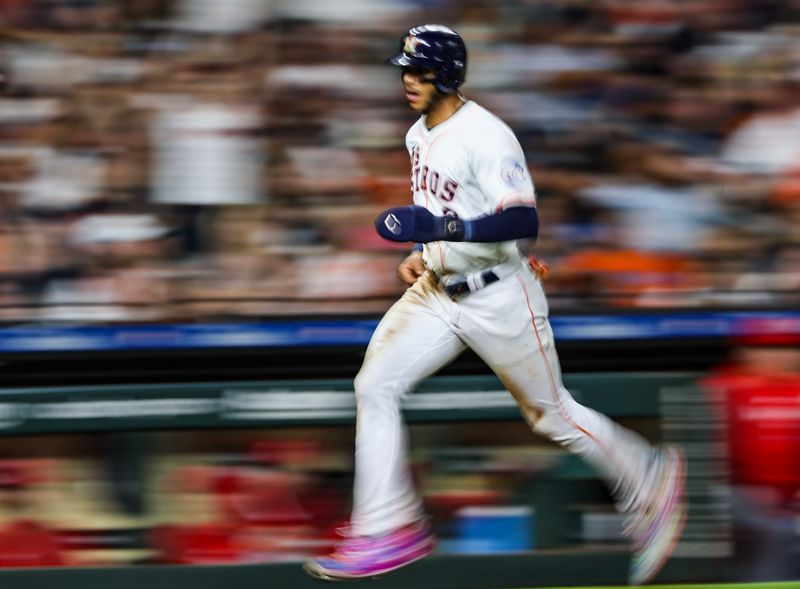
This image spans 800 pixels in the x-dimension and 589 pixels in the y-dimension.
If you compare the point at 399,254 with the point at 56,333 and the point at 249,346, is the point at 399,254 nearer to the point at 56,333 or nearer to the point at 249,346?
the point at 249,346

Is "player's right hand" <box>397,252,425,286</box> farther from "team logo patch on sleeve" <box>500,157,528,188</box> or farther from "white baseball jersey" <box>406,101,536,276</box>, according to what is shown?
"team logo patch on sleeve" <box>500,157,528,188</box>

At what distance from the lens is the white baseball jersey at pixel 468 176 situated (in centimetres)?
457

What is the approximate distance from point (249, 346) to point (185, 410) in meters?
0.32

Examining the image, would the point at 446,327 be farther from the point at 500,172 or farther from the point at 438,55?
the point at 438,55

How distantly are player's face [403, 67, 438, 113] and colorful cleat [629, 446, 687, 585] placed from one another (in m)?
1.44

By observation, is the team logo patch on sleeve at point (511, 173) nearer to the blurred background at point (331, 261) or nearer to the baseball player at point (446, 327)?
the baseball player at point (446, 327)

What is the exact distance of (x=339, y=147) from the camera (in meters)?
5.64

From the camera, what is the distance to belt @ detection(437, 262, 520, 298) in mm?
4789

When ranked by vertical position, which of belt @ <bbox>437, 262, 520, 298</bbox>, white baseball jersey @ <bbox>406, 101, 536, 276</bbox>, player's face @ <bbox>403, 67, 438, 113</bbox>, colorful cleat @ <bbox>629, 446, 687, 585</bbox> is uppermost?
player's face @ <bbox>403, 67, 438, 113</bbox>

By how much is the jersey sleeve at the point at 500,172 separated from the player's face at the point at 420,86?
0.21 m

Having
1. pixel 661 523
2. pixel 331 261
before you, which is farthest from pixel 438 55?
pixel 661 523

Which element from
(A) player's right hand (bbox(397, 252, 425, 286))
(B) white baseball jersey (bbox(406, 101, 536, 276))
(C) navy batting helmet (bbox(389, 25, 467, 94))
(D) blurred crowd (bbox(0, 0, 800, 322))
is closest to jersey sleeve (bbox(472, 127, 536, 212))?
(B) white baseball jersey (bbox(406, 101, 536, 276))

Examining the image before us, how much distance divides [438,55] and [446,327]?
836 millimetres

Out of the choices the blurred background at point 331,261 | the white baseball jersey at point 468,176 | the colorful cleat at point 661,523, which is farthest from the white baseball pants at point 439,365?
the blurred background at point 331,261
